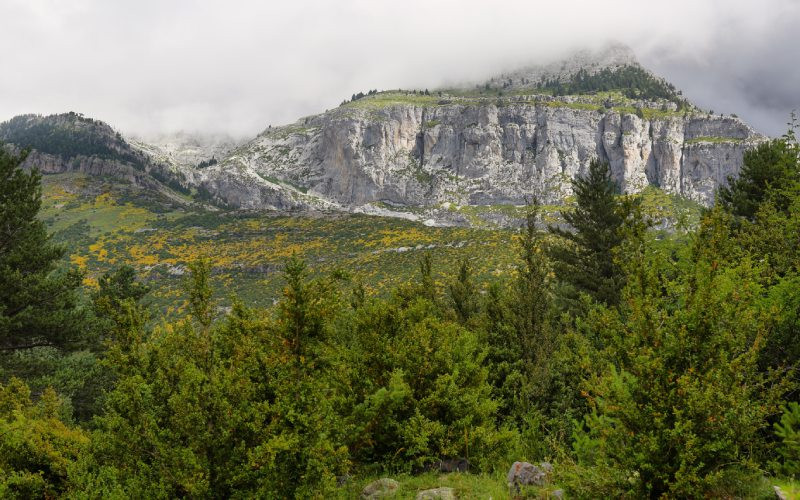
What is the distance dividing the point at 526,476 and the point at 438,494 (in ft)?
5.38

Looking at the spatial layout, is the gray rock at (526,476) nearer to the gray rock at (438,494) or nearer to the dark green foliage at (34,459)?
the gray rock at (438,494)

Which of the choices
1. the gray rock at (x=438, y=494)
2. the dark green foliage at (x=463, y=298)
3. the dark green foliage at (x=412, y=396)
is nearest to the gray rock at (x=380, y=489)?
the gray rock at (x=438, y=494)

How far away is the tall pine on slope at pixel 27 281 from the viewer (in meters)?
17.7

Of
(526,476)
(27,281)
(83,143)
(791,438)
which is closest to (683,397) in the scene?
(791,438)

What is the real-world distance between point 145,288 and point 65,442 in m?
24.2

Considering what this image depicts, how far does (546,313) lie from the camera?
14.3m

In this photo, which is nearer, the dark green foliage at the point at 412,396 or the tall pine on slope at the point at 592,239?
the dark green foliage at the point at 412,396

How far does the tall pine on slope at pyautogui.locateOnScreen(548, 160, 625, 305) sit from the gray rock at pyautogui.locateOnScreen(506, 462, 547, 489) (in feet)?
49.0

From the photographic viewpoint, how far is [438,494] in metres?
8.05

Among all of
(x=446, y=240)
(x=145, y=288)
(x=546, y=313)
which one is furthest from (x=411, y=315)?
(x=446, y=240)

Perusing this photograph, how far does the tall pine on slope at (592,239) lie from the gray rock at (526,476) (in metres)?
14.9

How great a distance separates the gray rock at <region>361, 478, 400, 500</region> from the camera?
8320 mm

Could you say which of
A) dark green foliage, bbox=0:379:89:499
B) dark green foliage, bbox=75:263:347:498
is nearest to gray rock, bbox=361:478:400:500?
dark green foliage, bbox=75:263:347:498

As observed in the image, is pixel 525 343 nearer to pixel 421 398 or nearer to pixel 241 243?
pixel 421 398
